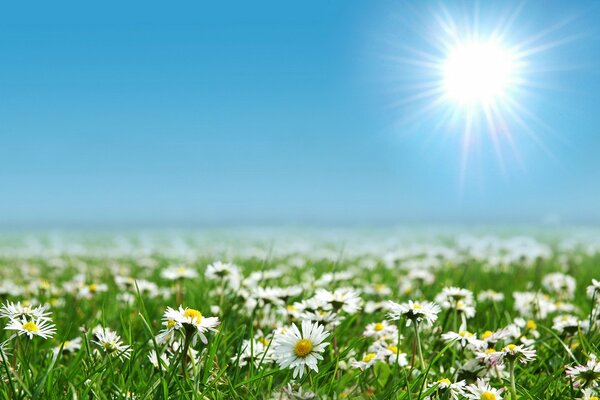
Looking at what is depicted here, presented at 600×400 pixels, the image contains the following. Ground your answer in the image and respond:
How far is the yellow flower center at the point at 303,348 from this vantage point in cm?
206

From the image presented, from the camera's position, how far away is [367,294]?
4961 millimetres

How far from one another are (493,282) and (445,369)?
4.17 m

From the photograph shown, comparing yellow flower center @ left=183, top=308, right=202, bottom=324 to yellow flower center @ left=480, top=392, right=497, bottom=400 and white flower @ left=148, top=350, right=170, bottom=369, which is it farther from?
yellow flower center @ left=480, top=392, right=497, bottom=400

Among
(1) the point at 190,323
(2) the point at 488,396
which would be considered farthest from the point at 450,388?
(1) the point at 190,323

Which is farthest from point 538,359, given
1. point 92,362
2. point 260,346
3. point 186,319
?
point 92,362

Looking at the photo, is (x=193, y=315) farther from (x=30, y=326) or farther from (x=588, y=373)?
(x=588, y=373)

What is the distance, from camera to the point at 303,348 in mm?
2064

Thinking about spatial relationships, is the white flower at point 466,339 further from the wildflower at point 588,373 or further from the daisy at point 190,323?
the daisy at point 190,323

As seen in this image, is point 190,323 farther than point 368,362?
No

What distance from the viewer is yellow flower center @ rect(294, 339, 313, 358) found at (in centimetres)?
206

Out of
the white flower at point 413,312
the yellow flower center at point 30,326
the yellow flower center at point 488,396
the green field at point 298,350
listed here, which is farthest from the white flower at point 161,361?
the yellow flower center at point 488,396

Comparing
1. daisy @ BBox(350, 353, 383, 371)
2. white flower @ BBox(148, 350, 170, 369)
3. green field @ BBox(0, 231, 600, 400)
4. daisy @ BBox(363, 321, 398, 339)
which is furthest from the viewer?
daisy @ BBox(363, 321, 398, 339)

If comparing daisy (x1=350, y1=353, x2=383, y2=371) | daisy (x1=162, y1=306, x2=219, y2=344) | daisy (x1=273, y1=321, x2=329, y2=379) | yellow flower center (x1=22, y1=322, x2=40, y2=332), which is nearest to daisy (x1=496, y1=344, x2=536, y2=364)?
daisy (x1=350, y1=353, x2=383, y2=371)

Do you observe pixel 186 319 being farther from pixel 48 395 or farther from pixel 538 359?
pixel 538 359
